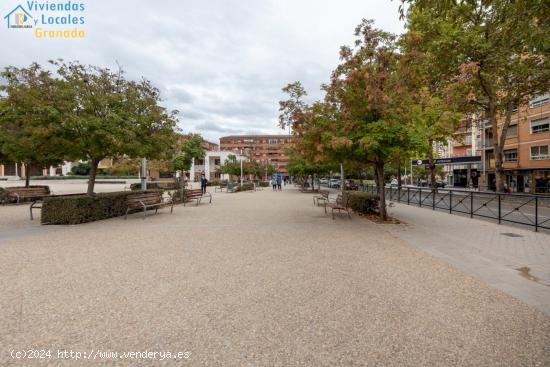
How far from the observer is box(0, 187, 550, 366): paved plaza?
2721 millimetres

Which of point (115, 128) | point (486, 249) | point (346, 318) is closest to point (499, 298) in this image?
point (346, 318)

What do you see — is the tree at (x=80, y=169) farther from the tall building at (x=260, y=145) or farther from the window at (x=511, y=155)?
the window at (x=511, y=155)

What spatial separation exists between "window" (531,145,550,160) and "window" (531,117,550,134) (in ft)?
5.08

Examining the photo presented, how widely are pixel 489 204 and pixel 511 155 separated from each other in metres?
29.0

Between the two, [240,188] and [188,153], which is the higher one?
[188,153]

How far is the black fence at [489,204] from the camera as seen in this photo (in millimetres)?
9820

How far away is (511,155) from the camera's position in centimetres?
3453

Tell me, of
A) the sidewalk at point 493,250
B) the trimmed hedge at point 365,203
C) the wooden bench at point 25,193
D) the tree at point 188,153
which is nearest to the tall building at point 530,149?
the trimmed hedge at point 365,203

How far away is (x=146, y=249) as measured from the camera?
6418mm

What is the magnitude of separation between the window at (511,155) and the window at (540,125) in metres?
3.10

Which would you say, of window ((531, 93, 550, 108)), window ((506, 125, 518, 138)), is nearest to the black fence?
window ((531, 93, 550, 108))

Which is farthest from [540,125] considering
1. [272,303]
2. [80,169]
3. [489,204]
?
[80,169]

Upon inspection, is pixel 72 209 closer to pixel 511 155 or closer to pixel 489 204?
pixel 489 204

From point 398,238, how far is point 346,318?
5.10m
